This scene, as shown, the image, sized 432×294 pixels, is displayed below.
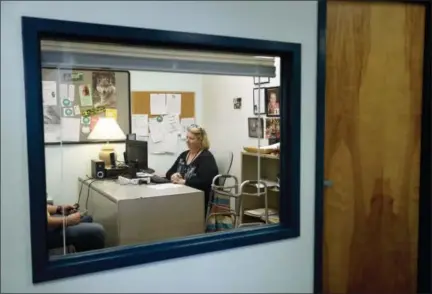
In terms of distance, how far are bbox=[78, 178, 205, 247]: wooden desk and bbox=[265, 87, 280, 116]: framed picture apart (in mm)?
1178

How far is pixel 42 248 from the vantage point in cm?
164

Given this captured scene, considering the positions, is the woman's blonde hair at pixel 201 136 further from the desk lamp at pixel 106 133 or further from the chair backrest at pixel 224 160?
the desk lamp at pixel 106 133

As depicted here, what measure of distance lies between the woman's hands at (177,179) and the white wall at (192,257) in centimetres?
161

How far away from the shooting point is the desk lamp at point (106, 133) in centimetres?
395

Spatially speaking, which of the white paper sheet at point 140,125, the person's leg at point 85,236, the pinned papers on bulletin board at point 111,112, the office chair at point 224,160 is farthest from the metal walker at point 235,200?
the pinned papers on bulletin board at point 111,112

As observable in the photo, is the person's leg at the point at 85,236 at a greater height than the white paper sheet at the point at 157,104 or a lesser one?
lesser

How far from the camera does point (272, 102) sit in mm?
3750

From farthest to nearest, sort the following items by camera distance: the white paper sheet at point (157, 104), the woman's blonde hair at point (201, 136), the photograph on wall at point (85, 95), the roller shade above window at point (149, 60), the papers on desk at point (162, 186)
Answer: the white paper sheet at point (157, 104) → the photograph on wall at point (85, 95) → the woman's blonde hair at point (201, 136) → the papers on desk at point (162, 186) → the roller shade above window at point (149, 60)

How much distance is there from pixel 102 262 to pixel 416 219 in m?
1.74

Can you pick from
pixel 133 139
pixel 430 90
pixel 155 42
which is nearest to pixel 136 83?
pixel 133 139

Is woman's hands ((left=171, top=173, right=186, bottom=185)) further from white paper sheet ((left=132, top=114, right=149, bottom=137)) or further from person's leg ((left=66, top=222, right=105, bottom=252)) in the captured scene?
person's leg ((left=66, top=222, right=105, bottom=252))

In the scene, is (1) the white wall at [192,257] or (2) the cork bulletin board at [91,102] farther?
(2) the cork bulletin board at [91,102]

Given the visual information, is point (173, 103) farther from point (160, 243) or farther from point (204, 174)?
point (160, 243)

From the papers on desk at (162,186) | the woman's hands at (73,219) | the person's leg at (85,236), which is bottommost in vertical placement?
the person's leg at (85,236)
